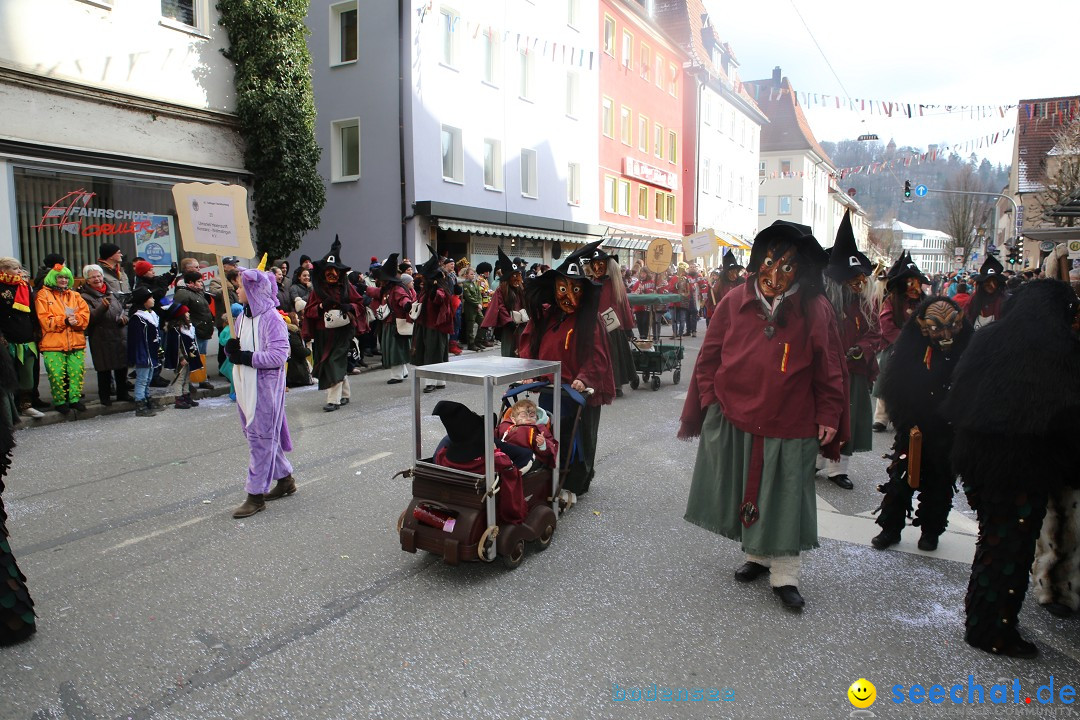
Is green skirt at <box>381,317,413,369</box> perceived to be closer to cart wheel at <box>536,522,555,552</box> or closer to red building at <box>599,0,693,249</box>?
cart wheel at <box>536,522,555,552</box>

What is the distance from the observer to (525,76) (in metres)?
25.2

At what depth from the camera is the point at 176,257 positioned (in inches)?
557

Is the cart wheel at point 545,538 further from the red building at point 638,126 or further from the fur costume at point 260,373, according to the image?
the red building at point 638,126

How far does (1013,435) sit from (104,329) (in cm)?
945

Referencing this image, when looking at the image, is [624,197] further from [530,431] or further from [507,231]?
[530,431]

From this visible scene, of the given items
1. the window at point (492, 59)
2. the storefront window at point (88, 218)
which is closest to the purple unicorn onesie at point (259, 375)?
the storefront window at point (88, 218)

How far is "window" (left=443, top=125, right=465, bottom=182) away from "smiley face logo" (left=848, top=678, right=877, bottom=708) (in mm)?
20127

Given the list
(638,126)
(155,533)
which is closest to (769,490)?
(155,533)

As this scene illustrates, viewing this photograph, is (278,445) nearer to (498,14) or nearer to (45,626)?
(45,626)

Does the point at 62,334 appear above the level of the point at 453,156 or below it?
below

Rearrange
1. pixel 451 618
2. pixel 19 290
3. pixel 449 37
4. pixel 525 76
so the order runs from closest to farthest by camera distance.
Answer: pixel 451 618 → pixel 19 290 → pixel 449 37 → pixel 525 76

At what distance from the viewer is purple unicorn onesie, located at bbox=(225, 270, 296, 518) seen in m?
5.34

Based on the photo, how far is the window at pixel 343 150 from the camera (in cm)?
2169

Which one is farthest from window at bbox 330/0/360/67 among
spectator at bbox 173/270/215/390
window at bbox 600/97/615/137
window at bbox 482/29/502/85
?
spectator at bbox 173/270/215/390
